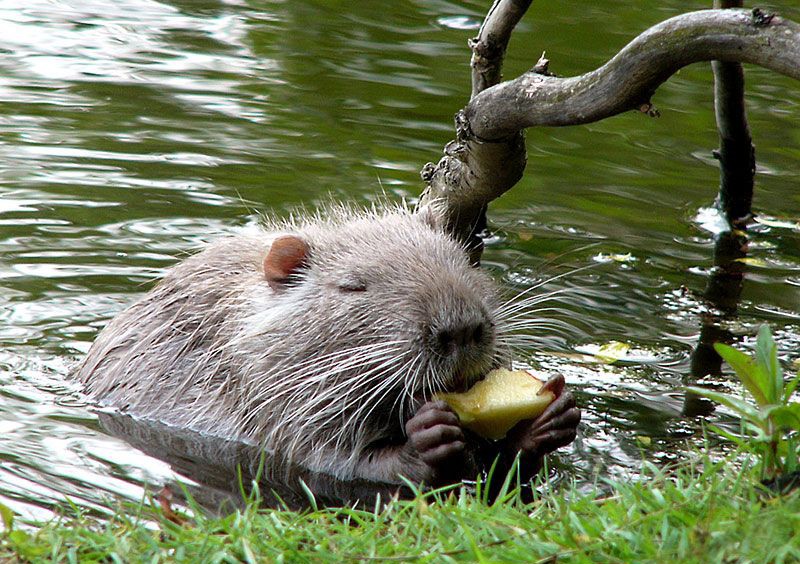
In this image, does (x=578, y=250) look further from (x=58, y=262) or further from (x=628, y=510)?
(x=628, y=510)

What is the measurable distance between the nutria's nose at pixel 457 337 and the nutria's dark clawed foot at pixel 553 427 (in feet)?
1.06

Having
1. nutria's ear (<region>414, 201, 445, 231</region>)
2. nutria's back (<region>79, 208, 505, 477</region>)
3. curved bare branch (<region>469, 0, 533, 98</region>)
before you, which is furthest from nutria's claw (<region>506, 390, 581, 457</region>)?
curved bare branch (<region>469, 0, 533, 98</region>)

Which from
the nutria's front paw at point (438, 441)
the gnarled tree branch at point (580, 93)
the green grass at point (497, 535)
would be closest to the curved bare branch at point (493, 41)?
the gnarled tree branch at point (580, 93)

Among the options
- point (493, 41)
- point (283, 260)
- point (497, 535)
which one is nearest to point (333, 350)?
point (283, 260)

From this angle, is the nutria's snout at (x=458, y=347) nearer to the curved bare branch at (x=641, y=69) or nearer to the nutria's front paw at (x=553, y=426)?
the nutria's front paw at (x=553, y=426)

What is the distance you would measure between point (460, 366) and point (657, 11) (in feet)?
27.3

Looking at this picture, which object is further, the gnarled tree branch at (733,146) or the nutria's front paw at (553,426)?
the gnarled tree branch at (733,146)

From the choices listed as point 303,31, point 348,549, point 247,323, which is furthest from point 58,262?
point 303,31

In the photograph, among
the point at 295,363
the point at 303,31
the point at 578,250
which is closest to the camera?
the point at 295,363

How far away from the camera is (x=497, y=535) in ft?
10.6

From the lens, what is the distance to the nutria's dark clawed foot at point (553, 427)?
14.8 feet

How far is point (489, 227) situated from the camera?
308 inches

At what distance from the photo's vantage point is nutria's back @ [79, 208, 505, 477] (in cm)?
462

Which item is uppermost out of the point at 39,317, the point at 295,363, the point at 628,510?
the point at 628,510
